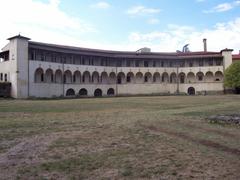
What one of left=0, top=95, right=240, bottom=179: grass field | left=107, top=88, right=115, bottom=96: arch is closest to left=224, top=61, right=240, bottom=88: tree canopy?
left=107, top=88, right=115, bottom=96: arch

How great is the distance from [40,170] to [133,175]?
2.12 meters

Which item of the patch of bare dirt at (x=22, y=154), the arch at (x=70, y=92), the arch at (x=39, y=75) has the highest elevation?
the arch at (x=39, y=75)

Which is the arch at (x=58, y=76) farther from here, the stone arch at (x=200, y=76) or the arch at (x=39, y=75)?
the stone arch at (x=200, y=76)

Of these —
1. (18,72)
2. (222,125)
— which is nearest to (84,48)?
(18,72)

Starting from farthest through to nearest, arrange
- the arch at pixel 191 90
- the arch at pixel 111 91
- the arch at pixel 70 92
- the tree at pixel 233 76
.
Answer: the arch at pixel 191 90 < the arch at pixel 111 91 < the tree at pixel 233 76 < the arch at pixel 70 92

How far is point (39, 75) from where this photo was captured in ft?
180

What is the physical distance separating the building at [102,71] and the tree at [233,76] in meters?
5.11

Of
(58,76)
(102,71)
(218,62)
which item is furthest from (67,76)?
(218,62)

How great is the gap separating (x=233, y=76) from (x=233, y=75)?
0.71 feet

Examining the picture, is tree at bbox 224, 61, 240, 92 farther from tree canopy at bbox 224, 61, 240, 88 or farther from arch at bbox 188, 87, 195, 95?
arch at bbox 188, 87, 195, 95

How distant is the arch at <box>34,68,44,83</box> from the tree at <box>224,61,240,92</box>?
3986cm

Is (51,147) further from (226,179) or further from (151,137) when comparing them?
(226,179)

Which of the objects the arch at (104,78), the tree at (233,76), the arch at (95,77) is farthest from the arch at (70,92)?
the tree at (233,76)

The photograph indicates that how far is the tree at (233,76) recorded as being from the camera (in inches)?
2475
